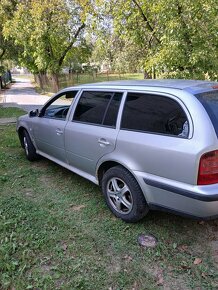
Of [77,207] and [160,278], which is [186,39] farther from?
[160,278]

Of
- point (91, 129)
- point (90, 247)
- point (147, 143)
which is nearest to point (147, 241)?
point (90, 247)

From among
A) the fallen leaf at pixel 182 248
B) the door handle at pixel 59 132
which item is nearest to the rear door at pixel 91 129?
A: the door handle at pixel 59 132

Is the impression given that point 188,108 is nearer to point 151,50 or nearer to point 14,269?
point 14,269

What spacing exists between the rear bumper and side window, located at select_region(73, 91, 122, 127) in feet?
2.77

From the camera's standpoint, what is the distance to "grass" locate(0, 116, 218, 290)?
101 inches

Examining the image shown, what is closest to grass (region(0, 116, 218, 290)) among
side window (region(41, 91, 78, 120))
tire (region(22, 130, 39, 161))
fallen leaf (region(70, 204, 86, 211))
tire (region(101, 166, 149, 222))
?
fallen leaf (region(70, 204, 86, 211))

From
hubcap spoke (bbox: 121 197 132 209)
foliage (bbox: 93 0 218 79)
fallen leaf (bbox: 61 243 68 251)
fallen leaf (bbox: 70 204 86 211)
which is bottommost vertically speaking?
fallen leaf (bbox: 61 243 68 251)

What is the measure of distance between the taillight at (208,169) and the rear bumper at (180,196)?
5cm

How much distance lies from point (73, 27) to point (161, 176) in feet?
55.9

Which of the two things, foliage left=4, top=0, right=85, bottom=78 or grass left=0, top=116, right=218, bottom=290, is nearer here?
grass left=0, top=116, right=218, bottom=290

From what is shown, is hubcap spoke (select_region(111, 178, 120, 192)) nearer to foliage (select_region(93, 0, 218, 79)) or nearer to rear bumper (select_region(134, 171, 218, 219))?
rear bumper (select_region(134, 171, 218, 219))

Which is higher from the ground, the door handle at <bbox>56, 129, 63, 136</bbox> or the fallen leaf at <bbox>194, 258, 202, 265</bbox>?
the door handle at <bbox>56, 129, 63, 136</bbox>

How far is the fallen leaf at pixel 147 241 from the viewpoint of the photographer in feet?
10.0

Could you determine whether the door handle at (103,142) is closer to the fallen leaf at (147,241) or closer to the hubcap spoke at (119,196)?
the hubcap spoke at (119,196)
